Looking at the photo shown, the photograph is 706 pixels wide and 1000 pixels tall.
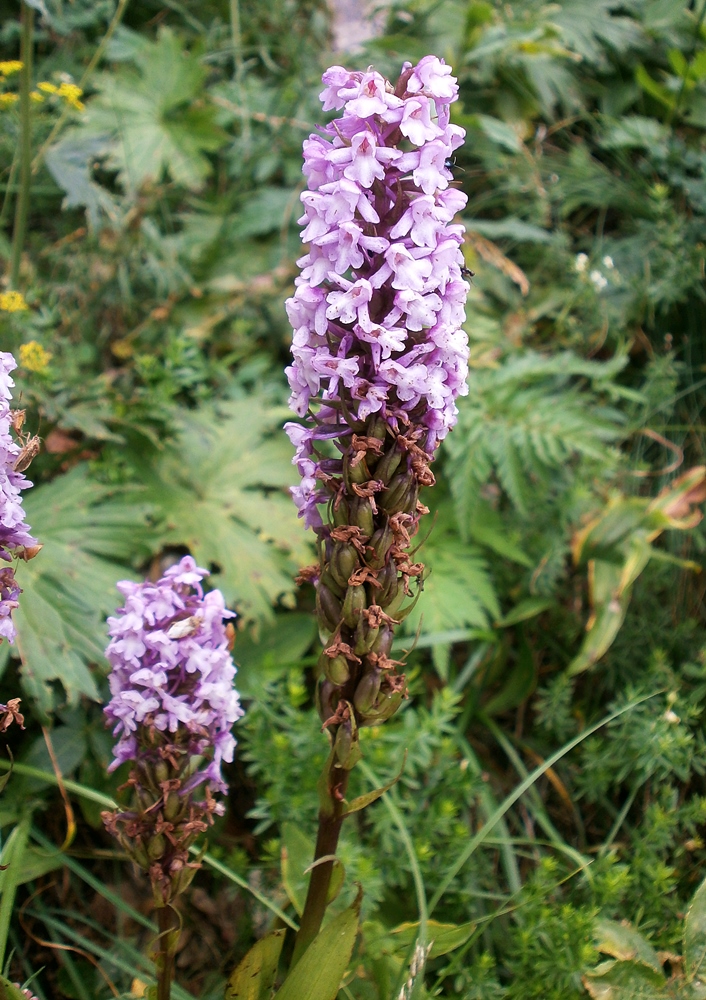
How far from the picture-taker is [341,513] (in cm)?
138

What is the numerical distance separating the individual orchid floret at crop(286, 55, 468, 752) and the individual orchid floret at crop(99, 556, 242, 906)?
8.7 inches

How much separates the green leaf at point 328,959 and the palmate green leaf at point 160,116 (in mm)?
3120

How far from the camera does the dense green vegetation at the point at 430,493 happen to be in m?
2.11

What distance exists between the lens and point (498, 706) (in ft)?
9.23

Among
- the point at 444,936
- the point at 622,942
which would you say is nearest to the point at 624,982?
the point at 622,942

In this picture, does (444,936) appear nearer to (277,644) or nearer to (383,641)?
(383,641)

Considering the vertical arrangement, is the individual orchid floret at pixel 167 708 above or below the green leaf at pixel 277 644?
above

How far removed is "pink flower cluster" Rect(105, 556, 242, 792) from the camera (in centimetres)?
142

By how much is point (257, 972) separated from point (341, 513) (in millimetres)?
961

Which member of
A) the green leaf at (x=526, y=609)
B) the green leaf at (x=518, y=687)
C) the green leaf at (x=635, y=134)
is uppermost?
the green leaf at (x=635, y=134)

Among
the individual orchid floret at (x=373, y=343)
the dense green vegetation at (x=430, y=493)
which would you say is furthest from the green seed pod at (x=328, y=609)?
the dense green vegetation at (x=430, y=493)

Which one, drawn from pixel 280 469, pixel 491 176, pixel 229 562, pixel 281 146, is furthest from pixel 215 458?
pixel 491 176

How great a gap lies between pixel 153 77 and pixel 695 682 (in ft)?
11.6

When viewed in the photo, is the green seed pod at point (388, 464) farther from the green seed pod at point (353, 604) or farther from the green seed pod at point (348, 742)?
the green seed pod at point (348, 742)
